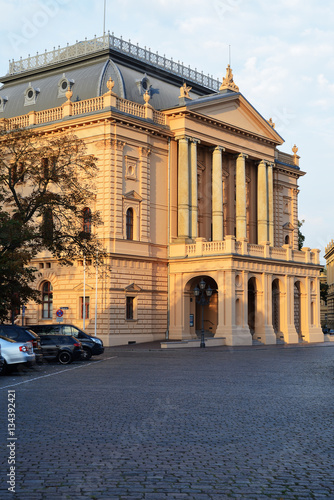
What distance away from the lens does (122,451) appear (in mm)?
9820

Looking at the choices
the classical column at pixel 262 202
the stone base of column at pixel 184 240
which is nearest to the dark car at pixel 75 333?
the stone base of column at pixel 184 240

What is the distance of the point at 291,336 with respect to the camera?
52.1m

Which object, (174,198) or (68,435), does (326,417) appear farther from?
(174,198)

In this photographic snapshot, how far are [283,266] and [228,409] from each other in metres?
38.1

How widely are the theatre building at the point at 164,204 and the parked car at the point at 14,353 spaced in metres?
19.1

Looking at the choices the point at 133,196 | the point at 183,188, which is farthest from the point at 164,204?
the point at 133,196

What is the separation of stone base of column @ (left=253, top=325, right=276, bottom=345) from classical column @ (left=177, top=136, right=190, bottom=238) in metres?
8.45

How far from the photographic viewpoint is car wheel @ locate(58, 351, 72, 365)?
98.3ft

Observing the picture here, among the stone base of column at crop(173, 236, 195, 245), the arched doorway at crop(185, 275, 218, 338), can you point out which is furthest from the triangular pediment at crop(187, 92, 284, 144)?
the arched doorway at crop(185, 275, 218, 338)

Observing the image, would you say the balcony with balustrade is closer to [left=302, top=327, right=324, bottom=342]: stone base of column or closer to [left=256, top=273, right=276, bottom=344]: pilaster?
[left=256, top=273, right=276, bottom=344]: pilaster

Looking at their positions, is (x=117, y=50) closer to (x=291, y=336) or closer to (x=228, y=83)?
(x=228, y=83)

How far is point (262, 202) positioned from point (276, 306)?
935 centimetres

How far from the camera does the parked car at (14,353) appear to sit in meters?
23.2

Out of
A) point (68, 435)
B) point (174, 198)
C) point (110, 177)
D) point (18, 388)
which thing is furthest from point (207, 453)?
point (174, 198)
